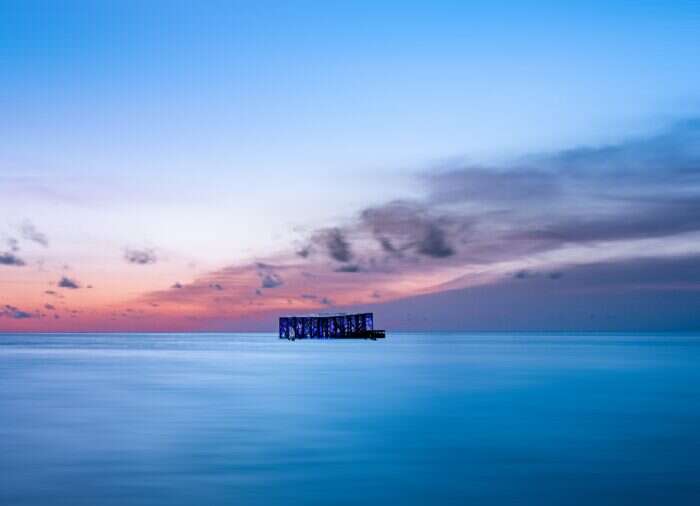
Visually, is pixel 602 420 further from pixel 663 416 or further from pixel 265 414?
pixel 265 414

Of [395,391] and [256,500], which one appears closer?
[256,500]

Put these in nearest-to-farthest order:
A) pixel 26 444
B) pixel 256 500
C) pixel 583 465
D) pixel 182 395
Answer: pixel 256 500, pixel 583 465, pixel 26 444, pixel 182 395

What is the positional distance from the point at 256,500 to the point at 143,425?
15064 millimetres

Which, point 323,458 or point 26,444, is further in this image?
point 26,444

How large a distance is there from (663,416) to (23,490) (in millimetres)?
28648

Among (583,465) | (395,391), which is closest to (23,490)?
(583,465)

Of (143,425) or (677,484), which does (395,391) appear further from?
(677,484)

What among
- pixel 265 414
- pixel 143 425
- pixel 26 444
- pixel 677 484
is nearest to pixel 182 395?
pixel 265 414

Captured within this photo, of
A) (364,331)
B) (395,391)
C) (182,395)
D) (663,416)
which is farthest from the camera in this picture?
(364,331)

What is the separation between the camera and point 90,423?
114 ft

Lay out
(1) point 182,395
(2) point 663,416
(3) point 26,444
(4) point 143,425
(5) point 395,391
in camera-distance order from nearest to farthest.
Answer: (3) point 26,444 < (4) point 143,425 < (2) point 663,416 < (1) point 182,395 < (5) point 395,391

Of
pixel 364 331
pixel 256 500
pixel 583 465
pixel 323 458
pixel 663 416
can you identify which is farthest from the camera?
pixel 364 331

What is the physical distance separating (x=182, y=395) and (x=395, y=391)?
1359cm

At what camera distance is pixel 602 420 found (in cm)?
3541
